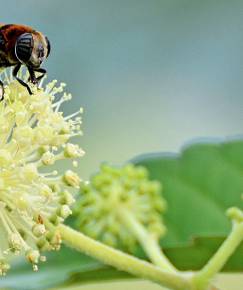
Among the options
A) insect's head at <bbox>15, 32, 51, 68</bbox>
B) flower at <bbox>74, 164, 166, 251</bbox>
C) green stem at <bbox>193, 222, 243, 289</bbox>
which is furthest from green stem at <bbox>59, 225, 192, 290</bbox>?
flower at <bbox>74, 164, 166, 251</bbox>

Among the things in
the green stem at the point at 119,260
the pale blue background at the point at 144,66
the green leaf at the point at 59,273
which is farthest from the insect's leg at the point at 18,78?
the pale blue background at the point at 144,66

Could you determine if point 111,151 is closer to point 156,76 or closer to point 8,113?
point 156,76

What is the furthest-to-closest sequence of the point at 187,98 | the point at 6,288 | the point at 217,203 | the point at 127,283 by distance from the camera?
the point at 187,98
the point at 217,203
the point at 127,283
the point at 6,288

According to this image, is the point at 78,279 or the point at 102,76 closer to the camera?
the point at 78,279

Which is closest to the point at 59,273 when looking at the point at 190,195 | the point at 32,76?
the point at 190,195

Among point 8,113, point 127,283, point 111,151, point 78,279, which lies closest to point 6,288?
point 78,279

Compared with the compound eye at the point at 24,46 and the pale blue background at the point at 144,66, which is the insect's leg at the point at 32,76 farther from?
the pale blue background at the point at 144,66

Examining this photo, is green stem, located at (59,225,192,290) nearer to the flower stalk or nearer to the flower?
the flower stalk

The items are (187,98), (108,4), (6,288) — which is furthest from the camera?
(108,4)
